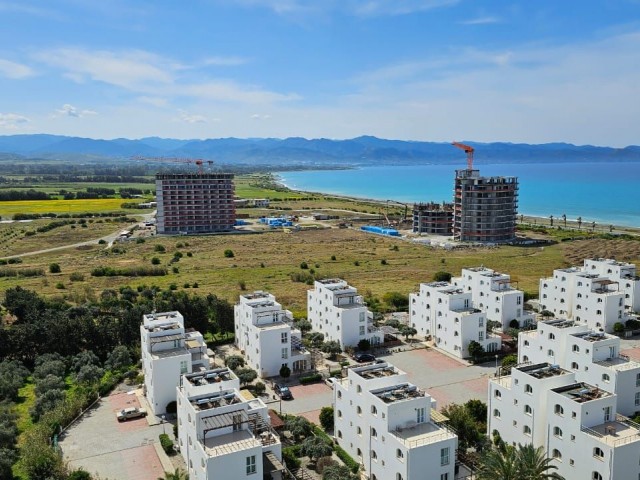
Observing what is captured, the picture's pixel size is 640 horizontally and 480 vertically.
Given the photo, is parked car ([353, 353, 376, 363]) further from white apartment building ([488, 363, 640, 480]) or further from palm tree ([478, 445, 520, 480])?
palm tree ([478, 445, 520, 480])

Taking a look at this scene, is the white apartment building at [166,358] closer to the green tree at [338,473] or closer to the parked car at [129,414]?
the parked car at [129,414]

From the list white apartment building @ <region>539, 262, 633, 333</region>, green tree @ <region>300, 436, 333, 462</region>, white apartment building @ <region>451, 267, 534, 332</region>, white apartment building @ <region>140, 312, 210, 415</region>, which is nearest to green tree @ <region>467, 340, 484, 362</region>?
white apartment building @ <region>451, 267, 534, 332</region>

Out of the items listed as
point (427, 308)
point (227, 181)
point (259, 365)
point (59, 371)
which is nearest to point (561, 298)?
point (427, 308)

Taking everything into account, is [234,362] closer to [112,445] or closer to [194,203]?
[112,445]

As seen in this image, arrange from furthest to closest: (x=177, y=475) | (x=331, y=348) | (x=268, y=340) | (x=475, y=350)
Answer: (x=331, y=348), (x=475, y=350), (x=268, y=340), (x=177, y=475)

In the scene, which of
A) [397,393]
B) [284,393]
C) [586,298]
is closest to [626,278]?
[586,298]

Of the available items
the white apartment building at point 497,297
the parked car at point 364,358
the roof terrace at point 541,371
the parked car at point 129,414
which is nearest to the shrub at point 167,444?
the parked car at point 129,414

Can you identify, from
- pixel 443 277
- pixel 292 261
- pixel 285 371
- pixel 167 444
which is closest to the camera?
pixel 167 444
